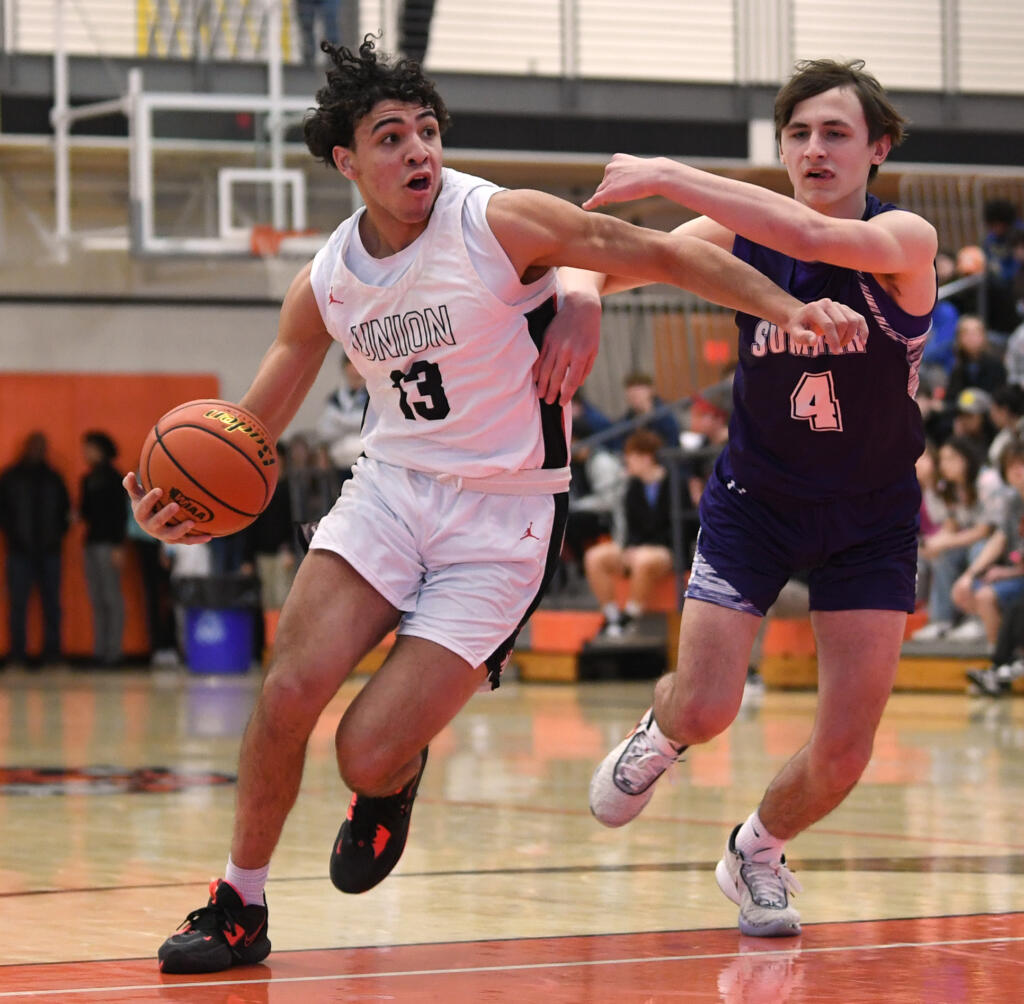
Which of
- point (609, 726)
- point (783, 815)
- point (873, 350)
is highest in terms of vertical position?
point (873, 350)

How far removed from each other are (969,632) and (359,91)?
9.38 m

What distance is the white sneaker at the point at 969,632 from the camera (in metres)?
12.9

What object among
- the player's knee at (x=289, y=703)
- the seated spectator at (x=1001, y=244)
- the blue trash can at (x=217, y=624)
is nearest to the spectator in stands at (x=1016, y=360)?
the seated spectator at (x=1001, y=244)

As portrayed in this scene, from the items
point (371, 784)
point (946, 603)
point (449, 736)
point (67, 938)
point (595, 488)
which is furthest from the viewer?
point (595, 488)

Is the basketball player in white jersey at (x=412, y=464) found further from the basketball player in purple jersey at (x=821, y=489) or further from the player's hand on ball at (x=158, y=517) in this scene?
the basketball player in purple jersey at (x=821, y=489)

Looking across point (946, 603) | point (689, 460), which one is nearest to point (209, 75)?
point (689, 460)

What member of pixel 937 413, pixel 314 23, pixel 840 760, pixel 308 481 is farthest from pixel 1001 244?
pixel 840 760

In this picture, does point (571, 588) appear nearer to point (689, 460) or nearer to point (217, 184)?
point (689, 460)

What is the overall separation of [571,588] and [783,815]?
11501 mm

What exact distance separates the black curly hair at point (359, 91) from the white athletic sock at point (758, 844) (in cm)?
194

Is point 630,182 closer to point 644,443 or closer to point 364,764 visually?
point 364,764

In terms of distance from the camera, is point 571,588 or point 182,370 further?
point 182,370

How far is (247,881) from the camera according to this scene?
4.27m

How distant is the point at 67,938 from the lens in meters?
4.57
